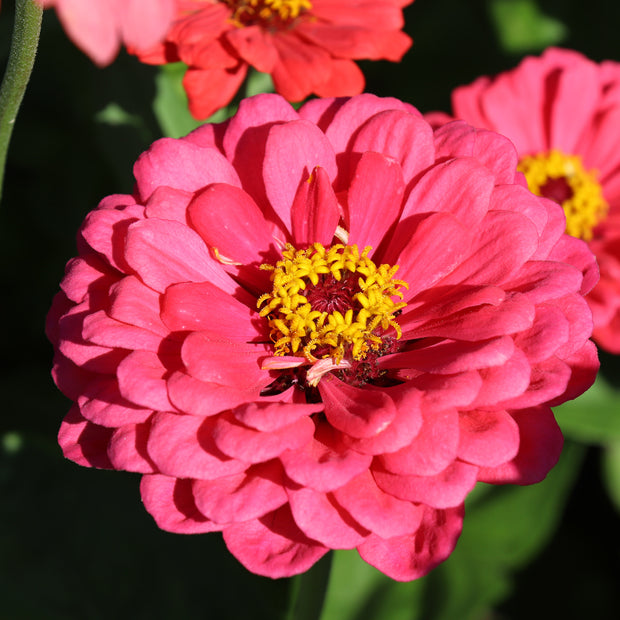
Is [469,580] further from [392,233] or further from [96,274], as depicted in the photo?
[96,274]

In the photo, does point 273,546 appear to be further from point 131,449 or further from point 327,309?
point 327,309

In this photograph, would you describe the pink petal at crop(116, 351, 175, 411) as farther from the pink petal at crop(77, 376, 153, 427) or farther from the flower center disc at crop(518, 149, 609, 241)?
the flower center disc at crop(518, 149, 609, 241)

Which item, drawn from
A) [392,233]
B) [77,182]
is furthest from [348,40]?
[77,182]

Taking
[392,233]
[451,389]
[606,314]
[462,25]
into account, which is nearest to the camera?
[451,389]

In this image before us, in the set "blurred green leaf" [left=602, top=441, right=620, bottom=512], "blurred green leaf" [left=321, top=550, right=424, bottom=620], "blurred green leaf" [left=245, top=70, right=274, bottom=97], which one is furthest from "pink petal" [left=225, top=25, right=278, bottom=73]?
"blurred green leaf" [left=602, top=441, right=620, bottom=512]

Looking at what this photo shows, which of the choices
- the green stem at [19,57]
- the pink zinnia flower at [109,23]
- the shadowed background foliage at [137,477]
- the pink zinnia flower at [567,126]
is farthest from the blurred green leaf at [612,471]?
the pink zinnia flower at [109,23]

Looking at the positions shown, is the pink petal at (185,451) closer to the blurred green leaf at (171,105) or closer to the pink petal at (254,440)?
the pink petal at (254,440)

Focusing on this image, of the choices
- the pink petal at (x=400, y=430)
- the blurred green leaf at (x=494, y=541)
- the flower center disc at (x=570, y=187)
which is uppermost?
the pink petal at (x=400, y=430)

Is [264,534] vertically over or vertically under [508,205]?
under
